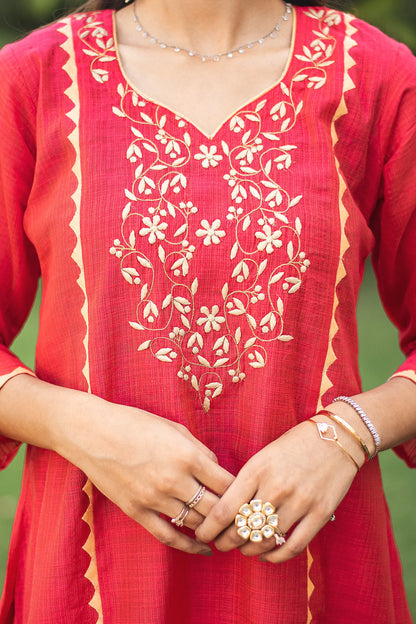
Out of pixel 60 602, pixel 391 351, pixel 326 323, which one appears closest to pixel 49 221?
pixel 326 323

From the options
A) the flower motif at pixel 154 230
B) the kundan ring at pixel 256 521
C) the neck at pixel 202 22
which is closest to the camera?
the kundan ring at pixel 256 521

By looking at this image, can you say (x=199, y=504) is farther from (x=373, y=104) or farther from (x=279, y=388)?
(x=373, y=104)

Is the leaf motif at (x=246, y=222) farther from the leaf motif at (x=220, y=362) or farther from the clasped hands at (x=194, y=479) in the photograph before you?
the clasped hands at (x=194, y=479)

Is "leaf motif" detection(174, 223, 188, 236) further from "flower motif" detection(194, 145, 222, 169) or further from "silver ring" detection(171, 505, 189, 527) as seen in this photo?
"silver ring" detection(171, 505, 189, 527)

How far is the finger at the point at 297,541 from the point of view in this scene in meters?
0.98

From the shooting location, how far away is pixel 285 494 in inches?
38.6

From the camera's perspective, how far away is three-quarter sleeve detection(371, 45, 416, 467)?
116 centimetres

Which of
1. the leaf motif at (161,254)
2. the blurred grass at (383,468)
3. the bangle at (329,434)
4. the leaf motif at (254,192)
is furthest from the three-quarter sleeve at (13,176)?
the blurred grass at (383,468)

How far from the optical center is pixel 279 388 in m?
1.08

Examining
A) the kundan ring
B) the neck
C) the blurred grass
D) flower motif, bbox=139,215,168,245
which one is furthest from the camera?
the blurred grass

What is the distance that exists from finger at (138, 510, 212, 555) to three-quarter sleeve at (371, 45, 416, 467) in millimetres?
438

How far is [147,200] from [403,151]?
0.41m

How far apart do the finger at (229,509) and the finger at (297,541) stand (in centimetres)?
6

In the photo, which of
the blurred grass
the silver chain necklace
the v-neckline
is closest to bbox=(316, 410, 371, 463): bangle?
the v-neckline
